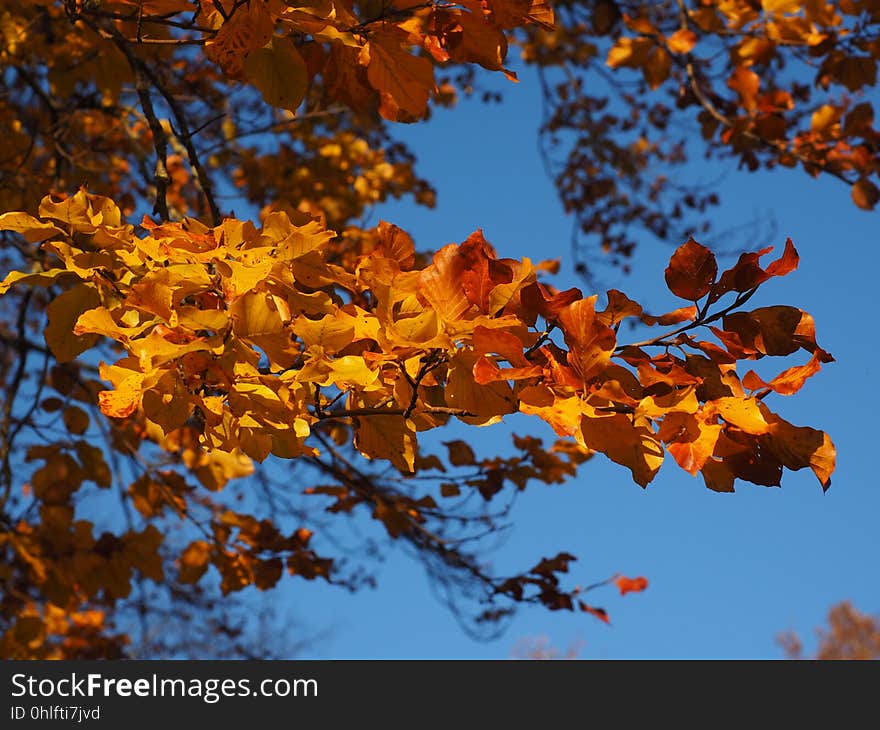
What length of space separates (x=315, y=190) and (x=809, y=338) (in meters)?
3.32

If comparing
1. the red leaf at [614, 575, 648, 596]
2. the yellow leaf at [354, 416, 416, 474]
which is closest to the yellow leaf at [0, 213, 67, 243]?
the yellow leaf at [354, 416, 416, 474]

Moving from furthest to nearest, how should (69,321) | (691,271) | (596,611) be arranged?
(596,611) → (69,321) → (691,271)

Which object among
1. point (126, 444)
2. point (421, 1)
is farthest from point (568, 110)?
point (421, 1)

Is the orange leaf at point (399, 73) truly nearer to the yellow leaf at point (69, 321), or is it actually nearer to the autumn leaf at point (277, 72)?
the autumn leaf at point (277, 72)

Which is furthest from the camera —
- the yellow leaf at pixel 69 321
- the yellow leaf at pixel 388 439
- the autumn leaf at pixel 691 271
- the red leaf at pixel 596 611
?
the red leaf at pixel 596 611

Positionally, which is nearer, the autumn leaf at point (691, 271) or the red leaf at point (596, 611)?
the autumn leaf at point (691, 271)

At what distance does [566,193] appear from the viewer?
5.39m

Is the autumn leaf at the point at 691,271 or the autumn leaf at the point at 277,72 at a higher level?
the autumn leaf at the point at 277,72

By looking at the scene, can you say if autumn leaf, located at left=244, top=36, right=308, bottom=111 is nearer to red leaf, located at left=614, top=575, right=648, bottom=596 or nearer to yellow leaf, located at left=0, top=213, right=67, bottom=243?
yellow leaf, located at left=0, top=213, right=67, bottom=243

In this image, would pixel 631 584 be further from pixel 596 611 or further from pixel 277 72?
pixel 277 72

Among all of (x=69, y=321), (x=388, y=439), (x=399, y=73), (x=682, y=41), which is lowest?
(x=388, y=439)

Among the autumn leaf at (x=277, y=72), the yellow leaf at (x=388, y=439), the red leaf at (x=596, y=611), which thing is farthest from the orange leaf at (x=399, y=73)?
the red leaf at (x=596, y=611)

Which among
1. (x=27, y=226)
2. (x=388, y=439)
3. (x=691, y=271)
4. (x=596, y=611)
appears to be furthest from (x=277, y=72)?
(x=596, y=611)

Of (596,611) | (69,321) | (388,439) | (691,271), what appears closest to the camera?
(691,271)
